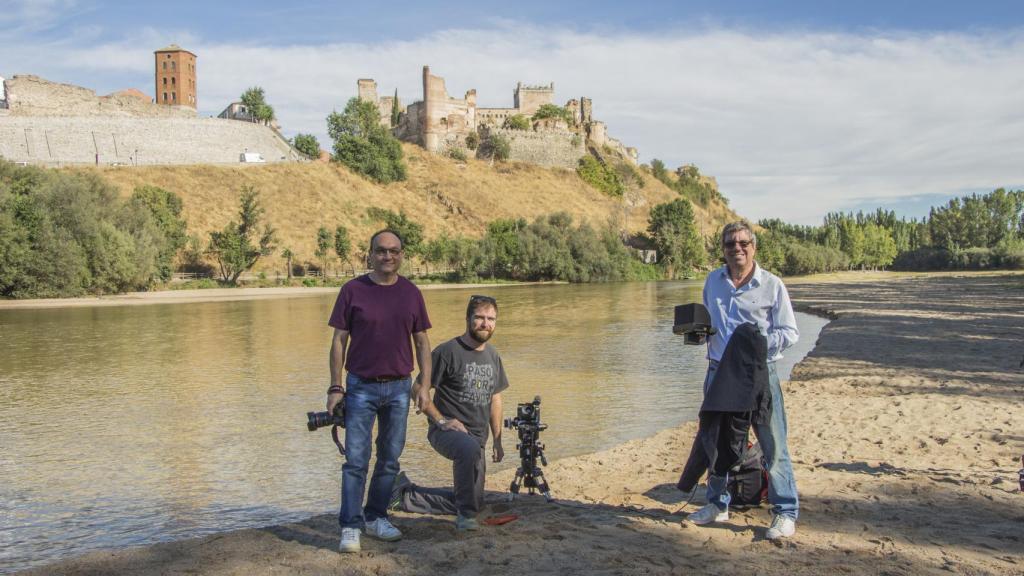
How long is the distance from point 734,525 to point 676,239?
90707 mm

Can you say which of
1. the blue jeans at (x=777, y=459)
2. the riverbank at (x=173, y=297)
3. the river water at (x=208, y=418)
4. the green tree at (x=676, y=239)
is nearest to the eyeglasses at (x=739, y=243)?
the blue jeans at (x=777, y=459)

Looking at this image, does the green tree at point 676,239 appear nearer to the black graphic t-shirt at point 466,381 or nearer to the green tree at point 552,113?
the green tree at point 552,113

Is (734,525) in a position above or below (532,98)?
below

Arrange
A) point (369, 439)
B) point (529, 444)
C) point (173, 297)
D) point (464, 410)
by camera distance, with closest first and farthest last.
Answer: point (369, 439)
point (464, 410)
point (529, 444)
point (173, 297)

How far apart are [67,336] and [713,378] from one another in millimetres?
24439

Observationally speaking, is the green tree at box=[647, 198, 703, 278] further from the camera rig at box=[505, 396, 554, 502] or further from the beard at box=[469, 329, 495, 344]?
the beard at box=[469, 329, 495, 344]

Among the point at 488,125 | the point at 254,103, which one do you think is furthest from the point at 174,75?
the point at 488,125

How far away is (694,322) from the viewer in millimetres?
5578

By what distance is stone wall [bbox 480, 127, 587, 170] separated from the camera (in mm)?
122438

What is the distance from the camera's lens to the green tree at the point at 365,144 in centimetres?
10019

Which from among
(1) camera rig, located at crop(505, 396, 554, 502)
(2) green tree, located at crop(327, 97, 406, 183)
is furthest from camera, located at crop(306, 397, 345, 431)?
(2) green tree, located at crop(327, 97, 406, 183)

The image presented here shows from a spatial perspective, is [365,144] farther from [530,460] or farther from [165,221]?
[530,460]

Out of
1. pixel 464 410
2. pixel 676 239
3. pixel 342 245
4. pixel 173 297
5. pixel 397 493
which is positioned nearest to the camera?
pixel 464 410

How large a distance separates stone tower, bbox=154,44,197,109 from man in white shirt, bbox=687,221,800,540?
128 metres
